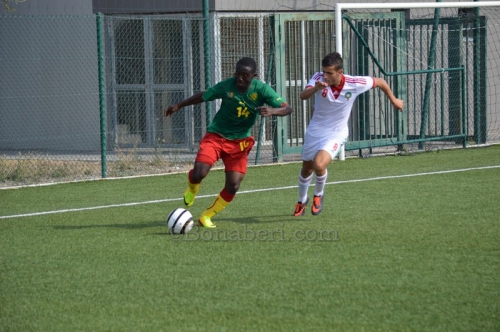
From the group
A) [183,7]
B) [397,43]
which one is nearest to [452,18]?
[397,43]

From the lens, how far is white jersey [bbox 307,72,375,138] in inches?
370

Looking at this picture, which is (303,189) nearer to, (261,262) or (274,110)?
(274,110)

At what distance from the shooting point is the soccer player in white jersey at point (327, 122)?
929 cm

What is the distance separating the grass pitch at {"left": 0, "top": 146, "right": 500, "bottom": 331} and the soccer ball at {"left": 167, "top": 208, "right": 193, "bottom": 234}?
0.09 m

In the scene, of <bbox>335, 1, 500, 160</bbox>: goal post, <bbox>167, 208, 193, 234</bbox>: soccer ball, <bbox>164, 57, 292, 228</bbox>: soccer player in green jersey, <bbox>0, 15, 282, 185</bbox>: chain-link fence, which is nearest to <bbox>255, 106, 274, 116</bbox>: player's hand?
<bbox>164, 57, 292, 228</bbox>: soccer player in green jersey

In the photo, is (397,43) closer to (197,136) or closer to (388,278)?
(197,136)

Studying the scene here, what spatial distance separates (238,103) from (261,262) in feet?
7.46

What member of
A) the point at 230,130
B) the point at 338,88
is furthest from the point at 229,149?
the point at 338,88

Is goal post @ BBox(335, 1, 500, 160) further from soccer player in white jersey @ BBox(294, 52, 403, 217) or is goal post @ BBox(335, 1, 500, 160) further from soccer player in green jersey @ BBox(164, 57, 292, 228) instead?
soccer player in green jersey @ BBox(164, 57, 292, 228)

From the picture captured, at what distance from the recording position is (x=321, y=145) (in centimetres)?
942

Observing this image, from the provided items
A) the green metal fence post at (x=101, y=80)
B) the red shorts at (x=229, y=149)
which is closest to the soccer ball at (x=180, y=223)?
the red shorts at (x=229, y=149)

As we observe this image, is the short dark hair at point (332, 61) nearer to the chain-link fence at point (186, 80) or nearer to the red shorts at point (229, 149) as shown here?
the red shorts at point (229, 149)

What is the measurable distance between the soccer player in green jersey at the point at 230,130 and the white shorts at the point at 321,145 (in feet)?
2.53

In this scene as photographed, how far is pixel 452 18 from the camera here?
1733cm
